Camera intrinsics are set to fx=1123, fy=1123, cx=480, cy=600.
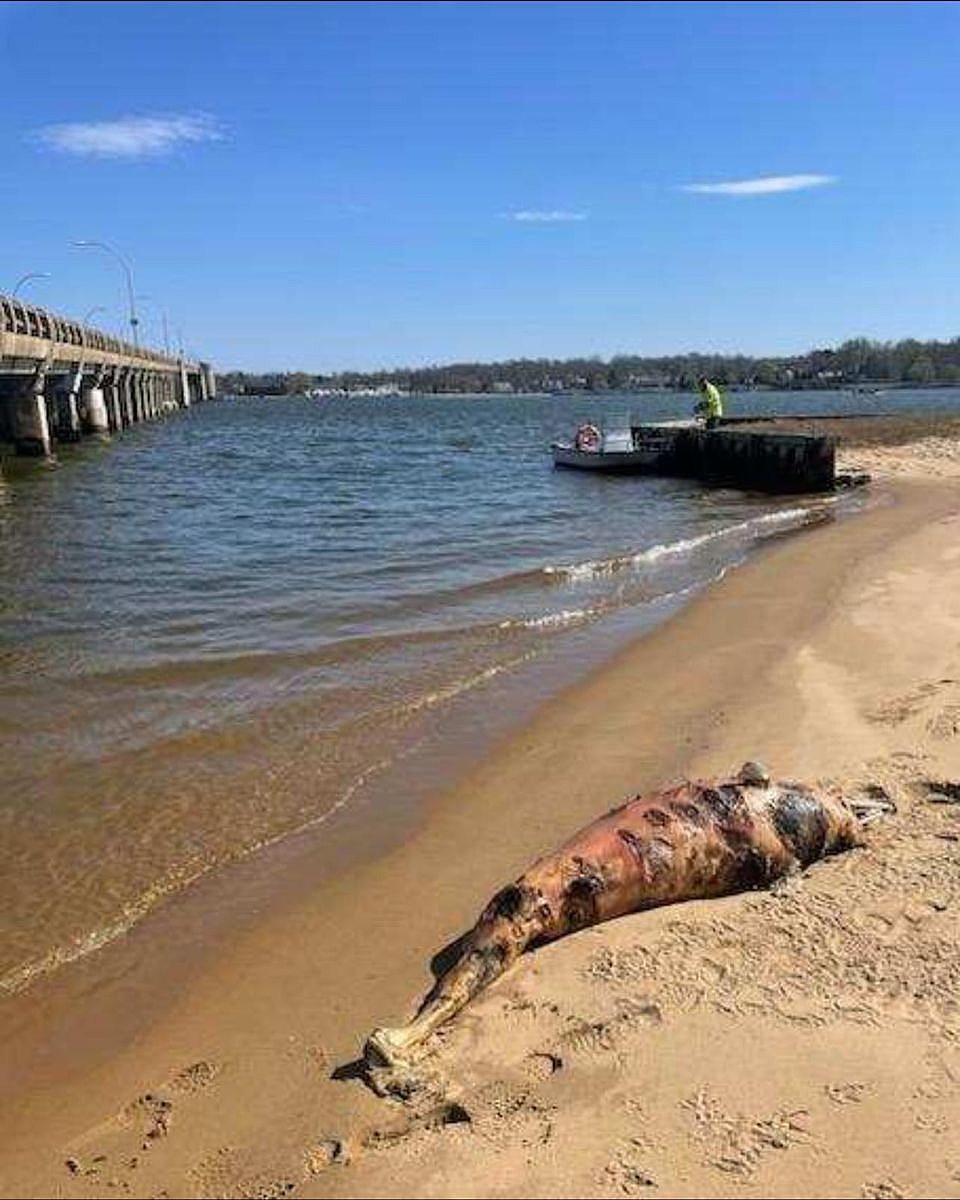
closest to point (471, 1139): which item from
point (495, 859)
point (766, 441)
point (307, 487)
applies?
point (495, 859)

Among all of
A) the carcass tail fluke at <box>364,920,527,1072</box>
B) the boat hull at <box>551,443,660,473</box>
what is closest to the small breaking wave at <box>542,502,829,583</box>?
the boat hull at <box>551,443,660,473</box>

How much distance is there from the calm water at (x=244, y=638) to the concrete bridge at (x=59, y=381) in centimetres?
1030

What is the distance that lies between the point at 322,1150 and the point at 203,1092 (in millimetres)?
767

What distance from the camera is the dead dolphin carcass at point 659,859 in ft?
16.9

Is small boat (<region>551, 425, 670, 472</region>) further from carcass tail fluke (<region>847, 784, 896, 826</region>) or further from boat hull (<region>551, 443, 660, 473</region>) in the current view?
carcass tail fluke (<region>847, 784, 896, 826</region>)

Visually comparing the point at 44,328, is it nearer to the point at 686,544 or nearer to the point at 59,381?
the point at 59,381

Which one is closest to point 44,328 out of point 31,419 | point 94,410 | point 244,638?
point 31,419

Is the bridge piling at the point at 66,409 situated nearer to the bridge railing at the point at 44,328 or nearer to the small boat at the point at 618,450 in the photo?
the bridge railing at the point at 44,328

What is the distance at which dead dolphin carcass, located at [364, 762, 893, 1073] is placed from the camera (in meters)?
5.15

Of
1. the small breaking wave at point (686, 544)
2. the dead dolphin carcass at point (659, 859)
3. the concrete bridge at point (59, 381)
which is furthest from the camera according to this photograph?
the concrete bridge at point (59, 381)

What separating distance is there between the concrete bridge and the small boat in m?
19.3

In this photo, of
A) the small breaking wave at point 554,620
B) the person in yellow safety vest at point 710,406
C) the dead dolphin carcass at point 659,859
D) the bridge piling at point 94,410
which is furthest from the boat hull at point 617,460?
the bridge piling at point 94,410

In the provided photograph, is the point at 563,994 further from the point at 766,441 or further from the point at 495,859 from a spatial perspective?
the point at 766,441

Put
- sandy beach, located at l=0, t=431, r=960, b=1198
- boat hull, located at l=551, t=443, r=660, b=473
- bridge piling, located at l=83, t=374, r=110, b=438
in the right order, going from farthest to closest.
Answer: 1. bridge piling, located at l=83, t=374, r=110, b=438
2. boat hull, located at l=551, t=443, r=660, b=473
3. sandy beach, located at l=0, t=431, r=960, b=1198
